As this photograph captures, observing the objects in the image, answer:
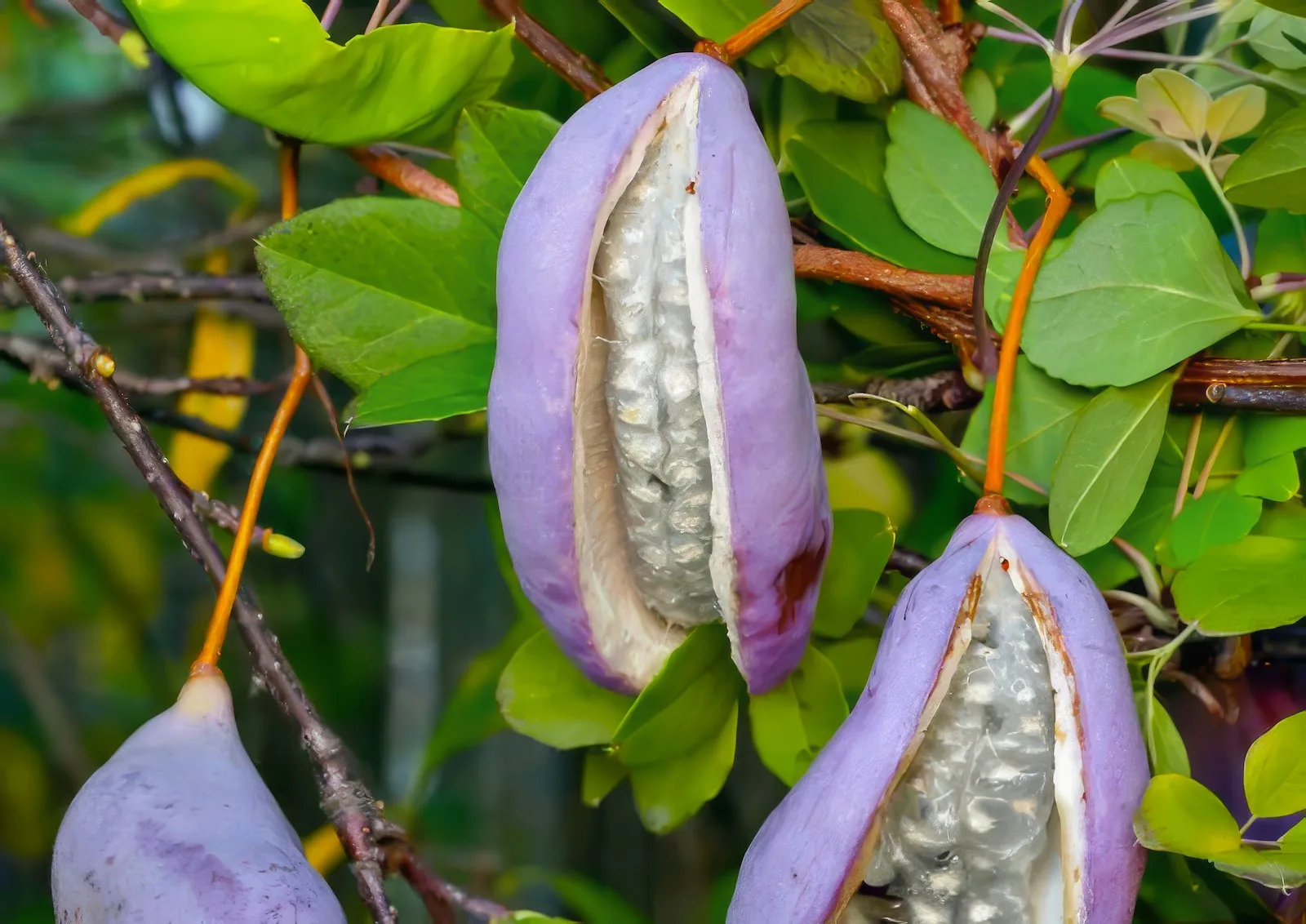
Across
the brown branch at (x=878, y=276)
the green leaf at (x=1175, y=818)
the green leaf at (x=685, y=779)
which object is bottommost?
the green leaf at (x=685, y=779)

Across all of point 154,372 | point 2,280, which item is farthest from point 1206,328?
point 154,372

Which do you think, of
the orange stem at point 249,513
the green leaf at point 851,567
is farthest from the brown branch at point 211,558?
the green leaf at point 851,567

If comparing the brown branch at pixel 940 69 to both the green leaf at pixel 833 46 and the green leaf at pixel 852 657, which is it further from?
the green leaf at pixel 852 657

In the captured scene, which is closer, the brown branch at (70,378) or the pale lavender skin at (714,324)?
the pale lavender skin at (714,324)

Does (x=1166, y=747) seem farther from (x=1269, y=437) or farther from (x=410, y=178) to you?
(x=410, y=178)

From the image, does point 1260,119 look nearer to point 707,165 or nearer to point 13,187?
point 707,165

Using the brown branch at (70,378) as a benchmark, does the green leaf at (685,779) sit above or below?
below
